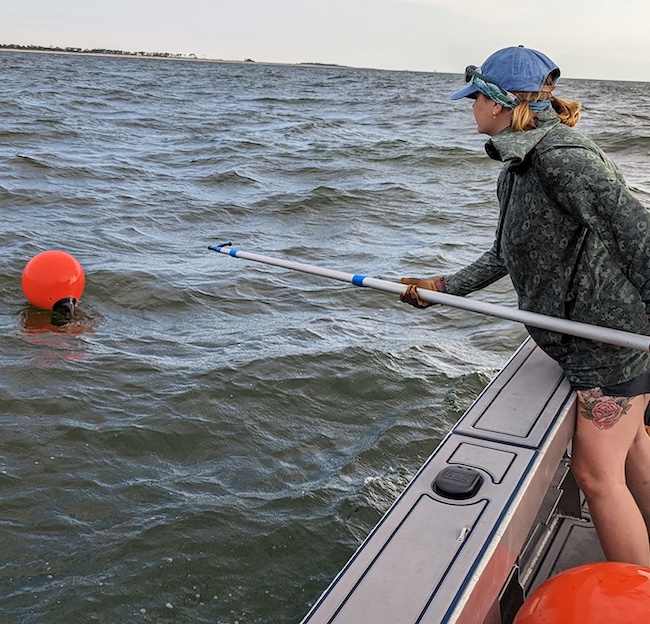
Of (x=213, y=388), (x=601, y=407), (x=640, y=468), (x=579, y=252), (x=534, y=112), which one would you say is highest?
(x=534, y=112)

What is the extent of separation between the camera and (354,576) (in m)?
2.23

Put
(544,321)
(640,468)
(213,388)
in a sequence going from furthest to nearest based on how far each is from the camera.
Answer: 1. (213,388)
2. (640,468)
3. (544,321)

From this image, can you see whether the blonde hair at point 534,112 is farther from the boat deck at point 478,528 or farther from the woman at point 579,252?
the boat deck at point 478,528

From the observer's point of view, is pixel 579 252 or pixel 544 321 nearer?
pixel 579 252

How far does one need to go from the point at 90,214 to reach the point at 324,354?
20.1ft

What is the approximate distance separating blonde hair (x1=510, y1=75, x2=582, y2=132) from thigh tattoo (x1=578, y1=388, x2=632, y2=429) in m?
0.96

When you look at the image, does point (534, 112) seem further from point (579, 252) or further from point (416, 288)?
point (416, 288)

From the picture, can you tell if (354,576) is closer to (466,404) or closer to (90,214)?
(466,404)

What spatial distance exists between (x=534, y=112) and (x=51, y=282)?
5.43 metres

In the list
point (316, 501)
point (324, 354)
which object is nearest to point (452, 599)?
point (316, 501)

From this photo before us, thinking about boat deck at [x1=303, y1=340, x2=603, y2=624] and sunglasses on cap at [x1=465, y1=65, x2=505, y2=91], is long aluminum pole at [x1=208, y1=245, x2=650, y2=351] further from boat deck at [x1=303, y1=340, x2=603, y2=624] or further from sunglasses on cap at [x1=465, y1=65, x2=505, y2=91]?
sunglasses on cap at [x1=465, y1=65, x2=505, y2=91]

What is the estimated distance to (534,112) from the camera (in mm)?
2734

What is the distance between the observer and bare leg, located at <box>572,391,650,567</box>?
2.93 meters

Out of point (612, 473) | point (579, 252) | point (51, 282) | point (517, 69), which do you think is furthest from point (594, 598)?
point (51, 282)
